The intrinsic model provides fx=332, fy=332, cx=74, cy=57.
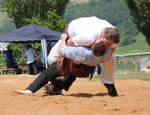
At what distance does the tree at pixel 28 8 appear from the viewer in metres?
38.2

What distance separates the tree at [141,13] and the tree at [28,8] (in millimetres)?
8934

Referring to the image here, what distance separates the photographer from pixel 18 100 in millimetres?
4801

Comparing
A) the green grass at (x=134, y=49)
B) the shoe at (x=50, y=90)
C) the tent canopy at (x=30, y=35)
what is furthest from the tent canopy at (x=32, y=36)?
the green grass at (x=134, y=49)

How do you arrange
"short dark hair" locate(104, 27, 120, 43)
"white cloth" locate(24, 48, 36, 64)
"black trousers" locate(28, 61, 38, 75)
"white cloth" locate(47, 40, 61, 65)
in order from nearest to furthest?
"short dark hair" locate(104, 27, 120, 43) < "white cloth" locate(47, 40, 61, 65) < "white cloth" locate(24, 48, 36, 64) < "black trousers" locate(28, 61, 38, 75)

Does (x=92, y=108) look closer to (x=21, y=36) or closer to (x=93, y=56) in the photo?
(x=93, y=56)

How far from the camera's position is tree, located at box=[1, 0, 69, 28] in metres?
38.2

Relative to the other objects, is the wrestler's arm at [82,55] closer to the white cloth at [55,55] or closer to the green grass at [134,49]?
the white cloth at [55,55]

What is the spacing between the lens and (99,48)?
4684 mm

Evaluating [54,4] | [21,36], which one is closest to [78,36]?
[21,36]

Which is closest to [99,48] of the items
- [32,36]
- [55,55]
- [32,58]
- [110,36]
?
[110,36]

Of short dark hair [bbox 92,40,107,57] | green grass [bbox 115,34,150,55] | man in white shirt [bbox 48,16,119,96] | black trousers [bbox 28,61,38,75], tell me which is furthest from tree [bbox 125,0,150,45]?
green grass [bbox 115,34,150,55]

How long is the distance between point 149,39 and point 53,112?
32865mm

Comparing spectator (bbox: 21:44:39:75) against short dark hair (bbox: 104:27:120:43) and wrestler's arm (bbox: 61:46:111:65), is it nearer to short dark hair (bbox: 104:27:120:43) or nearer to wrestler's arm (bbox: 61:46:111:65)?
wrestler's arm (bbox: 61:46:111:65)

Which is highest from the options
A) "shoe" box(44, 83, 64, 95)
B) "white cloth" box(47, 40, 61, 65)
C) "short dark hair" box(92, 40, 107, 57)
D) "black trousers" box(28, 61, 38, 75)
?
"short dark hair" box(92, 40, 107, 57)
